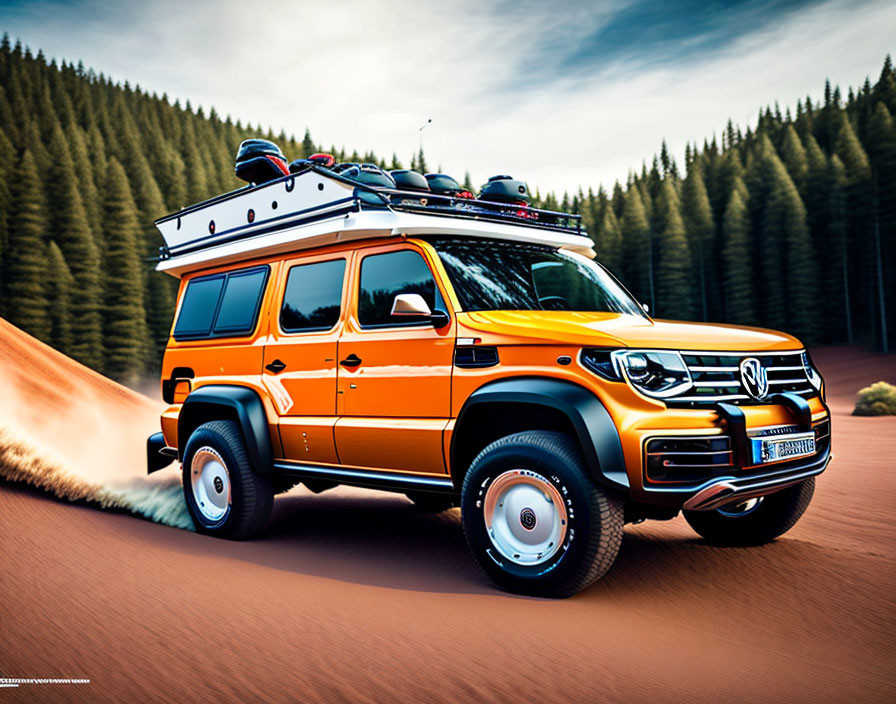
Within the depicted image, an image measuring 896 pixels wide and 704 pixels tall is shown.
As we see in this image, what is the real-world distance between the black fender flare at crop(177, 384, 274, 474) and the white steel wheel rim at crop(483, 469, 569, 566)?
242cm

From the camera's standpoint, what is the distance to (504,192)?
6566 mm

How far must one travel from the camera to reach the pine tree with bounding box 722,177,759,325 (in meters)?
59.9

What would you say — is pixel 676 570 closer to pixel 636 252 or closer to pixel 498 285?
pixel 498 285

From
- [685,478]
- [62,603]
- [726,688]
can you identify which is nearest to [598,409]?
[685,478]

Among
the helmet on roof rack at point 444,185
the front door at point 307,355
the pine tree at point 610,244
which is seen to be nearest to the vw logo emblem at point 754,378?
the helmet on roof rack at point 444,185

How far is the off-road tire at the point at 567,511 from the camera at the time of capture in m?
4.34

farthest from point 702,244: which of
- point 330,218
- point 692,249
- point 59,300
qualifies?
point 330,218

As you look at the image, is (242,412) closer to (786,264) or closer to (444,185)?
(444,185)

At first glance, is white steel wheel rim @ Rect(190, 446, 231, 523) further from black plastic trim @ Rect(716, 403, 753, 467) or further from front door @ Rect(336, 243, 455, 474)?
black plastic trim @ Rect(716, 403, 753, 467)

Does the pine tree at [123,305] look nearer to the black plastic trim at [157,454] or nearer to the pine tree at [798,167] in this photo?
the black plastic trim at [157,454]

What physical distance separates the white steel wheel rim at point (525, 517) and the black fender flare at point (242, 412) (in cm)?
242

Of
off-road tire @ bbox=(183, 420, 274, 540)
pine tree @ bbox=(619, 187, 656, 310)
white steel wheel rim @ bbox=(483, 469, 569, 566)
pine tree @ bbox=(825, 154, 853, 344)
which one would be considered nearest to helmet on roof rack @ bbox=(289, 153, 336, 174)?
off-road tire @ bbox=(183, 420, 274, 540)

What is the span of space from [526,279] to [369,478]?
6.30 ft

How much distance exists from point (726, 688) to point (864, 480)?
22.1 feet
